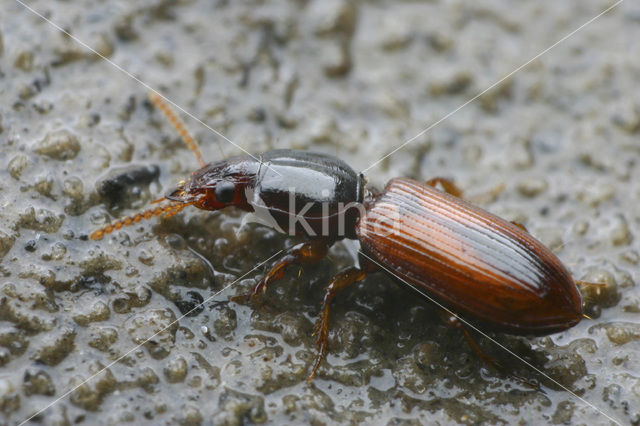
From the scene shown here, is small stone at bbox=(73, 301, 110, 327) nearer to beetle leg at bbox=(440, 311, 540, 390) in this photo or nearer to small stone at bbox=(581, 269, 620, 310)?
beetle leg at bbox=(440, 311, 540, 390)

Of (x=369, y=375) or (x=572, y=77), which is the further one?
(x=572, y=77)

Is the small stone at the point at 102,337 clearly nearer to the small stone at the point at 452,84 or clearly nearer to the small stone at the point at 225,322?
the small stone at the point at 225,322

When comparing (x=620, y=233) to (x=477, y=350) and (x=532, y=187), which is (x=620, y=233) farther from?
(x=477, y=350)

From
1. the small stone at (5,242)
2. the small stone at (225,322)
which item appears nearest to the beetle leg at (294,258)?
the small stone at (225,322)

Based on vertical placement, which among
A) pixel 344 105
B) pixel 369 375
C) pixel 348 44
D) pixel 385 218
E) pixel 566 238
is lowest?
pixel 369 375

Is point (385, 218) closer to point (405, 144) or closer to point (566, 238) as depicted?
point (405, 144)

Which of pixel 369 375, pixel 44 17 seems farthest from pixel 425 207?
pixel 44 17

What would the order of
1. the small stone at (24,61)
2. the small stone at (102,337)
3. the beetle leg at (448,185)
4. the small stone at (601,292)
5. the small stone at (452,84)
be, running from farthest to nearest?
the small stone at (452,84)
the small stone at (24,61)
the beetle leg at (448,185)
the small stone at (601,292)
the small stone at (102,337)

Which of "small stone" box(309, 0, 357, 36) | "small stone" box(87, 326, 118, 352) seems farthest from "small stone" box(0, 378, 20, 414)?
"small stone" box(309, 0, 357, 36)
